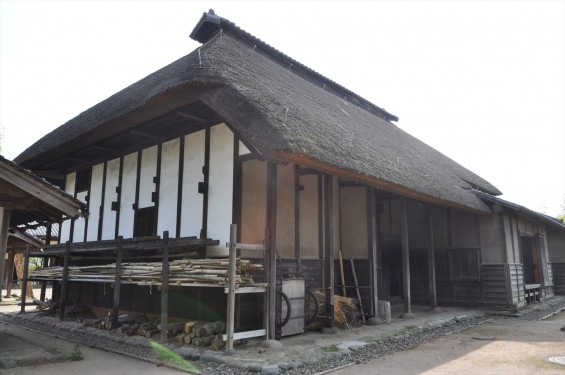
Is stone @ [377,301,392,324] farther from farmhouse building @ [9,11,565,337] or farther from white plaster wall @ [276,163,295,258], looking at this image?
white plaster wall @ [276,163,295,258]

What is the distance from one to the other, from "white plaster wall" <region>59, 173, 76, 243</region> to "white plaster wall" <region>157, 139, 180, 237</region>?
4280 millimetres

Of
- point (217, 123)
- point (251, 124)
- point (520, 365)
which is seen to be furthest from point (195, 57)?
point (520, 365)

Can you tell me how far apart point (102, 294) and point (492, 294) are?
10366 millimetres

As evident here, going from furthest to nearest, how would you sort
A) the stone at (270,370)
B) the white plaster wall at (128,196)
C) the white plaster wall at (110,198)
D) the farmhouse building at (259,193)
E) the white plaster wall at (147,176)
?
the white plaster wall at (110,198) → the white plaster wall at (128,196) → the white plaster wall at (147,176) → the farmhouse building at (259,193) → the stone at (270,370)

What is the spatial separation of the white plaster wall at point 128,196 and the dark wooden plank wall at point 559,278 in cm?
1705

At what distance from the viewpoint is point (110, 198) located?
10.7 m

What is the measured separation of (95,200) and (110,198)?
2.58 feet

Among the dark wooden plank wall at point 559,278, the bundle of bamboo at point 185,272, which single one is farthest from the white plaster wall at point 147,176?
the dark wooden plank wall at point 559,278

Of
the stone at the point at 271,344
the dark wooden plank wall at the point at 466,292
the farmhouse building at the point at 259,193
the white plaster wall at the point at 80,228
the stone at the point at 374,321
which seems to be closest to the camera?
the stone at the point at 271,344

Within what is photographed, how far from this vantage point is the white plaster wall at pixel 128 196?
10.0 metres

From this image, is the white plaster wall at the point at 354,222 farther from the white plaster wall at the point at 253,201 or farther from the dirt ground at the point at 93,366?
the dirt ground at the point at 93,366

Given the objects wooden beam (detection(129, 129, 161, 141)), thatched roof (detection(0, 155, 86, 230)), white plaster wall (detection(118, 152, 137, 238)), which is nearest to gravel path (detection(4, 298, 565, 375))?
white plaster wall (detection(118, 152, 137, 238))

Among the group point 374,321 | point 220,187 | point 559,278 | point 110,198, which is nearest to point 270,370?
point 220,187

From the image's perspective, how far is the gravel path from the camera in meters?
5.51
